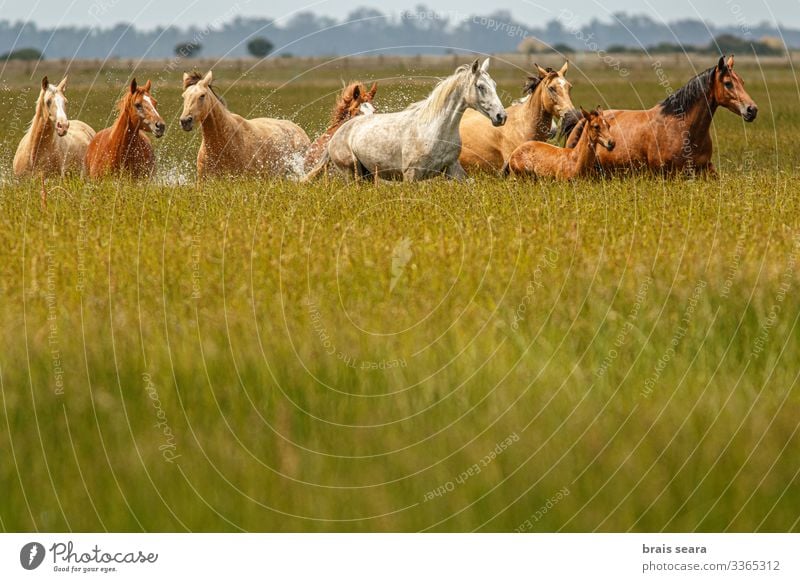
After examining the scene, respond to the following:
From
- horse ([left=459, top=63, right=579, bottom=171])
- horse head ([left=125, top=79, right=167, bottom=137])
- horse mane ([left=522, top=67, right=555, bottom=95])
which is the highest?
horse head ([left=125, top=79, right=167, bottom=137])

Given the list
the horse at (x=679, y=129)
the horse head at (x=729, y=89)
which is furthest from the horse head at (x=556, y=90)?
the horse head at (x=729, y=89)

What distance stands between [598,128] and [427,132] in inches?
87.4

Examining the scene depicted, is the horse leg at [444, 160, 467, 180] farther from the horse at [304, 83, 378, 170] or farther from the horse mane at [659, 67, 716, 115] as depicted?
the horse mane at [659, 67, 716, 115]

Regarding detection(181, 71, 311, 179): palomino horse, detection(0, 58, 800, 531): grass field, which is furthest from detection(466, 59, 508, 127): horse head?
detection(0, 58, 800, 531): grass field

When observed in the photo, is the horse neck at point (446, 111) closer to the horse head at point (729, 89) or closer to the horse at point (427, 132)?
the horse at point (427, 132)

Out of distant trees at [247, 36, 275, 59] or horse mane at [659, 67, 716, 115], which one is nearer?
horse mane at [659, 67, 716, 115]

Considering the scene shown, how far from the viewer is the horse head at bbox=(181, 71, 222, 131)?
1756 cm

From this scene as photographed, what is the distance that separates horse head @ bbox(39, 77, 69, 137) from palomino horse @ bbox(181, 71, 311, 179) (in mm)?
1492

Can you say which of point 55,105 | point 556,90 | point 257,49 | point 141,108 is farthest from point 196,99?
point 257,49

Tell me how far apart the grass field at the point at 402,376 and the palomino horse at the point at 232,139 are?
5960 millimetres

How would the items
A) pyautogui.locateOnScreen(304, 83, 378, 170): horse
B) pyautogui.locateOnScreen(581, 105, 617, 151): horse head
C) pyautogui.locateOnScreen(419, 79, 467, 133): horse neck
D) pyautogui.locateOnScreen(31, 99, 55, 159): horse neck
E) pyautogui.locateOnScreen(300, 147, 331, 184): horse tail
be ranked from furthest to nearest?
pyautogui.locateOnScreen(304, 83, 378, 170): horse < pyautogui.locateOnScreen(300, 147, 331, 184): horse tail < pyautogui.locateOnScreen(31, 99, 55, 159): horse neck < pyautogui.locateOnScreen(419, 79, 467, 133): horse neck < pyautogui.locateOnScreen(581, 105, 617, 151): horse head

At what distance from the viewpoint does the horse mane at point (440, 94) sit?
56.4ft

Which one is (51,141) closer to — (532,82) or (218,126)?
(218,126)

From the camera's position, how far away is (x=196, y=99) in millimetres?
17812
